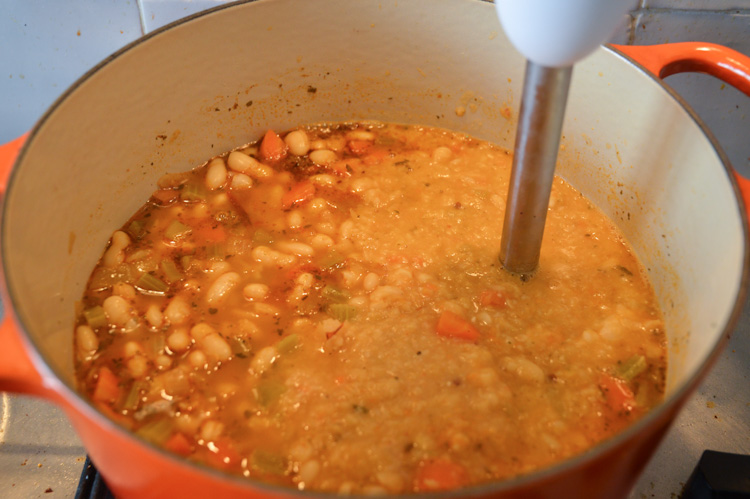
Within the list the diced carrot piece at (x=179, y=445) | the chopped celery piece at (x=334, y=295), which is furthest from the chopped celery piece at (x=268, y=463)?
the chopped celery piece at (x=334, y=295)

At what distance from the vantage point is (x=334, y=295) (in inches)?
49.1

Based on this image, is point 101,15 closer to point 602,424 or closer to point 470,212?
point 470,212

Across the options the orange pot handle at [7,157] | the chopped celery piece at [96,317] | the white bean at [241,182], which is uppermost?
the orange pot handle at [7,157]

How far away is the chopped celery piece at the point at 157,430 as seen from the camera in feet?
3.35

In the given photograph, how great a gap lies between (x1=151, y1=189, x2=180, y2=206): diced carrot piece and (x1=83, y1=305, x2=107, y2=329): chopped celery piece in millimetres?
314

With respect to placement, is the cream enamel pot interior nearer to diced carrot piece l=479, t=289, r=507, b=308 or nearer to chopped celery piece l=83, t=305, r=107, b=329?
chopped celery piece l=83, t=305, r=107, b=329

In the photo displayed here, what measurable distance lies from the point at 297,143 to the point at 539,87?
741mm

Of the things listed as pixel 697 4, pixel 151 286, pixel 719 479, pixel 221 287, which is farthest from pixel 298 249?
pixel 697 4

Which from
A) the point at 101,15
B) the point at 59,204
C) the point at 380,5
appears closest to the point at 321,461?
the point at 59,204

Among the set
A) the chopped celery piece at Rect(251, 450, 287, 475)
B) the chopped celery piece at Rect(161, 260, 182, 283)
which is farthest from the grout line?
the chopped celery piece at Rect(251, 450, 287, 475)

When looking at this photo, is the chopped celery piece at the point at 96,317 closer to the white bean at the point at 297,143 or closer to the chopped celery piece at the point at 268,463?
the chopped celery piece at the point at 268,463

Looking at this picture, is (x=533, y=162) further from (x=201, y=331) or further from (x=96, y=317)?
(x=96, y=317)

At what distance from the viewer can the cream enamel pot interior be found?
769mm

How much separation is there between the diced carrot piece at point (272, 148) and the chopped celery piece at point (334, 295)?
44 centimetres
